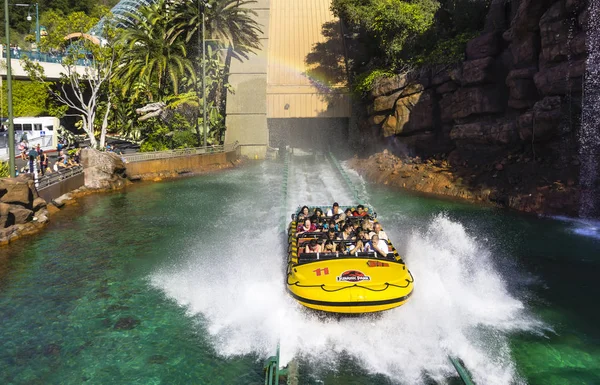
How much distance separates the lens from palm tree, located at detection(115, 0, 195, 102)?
37.9 meters

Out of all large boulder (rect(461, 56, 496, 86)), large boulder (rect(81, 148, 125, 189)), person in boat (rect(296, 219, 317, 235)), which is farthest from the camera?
large boulder (rect(81, 148, 125, 189))

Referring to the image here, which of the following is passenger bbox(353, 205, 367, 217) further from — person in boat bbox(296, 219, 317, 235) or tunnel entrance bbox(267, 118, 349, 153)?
tunnel entrance bbox(267, 118, 349, 153)

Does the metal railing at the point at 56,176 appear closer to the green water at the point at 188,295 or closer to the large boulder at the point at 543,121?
the green water at the point at 188,295

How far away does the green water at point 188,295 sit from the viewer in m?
10.2

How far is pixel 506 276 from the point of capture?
1534 cm

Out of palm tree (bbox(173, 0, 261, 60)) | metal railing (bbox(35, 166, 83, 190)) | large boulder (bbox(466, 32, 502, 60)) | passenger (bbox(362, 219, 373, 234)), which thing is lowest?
passenger (bbox(362, 219, 373, 234))

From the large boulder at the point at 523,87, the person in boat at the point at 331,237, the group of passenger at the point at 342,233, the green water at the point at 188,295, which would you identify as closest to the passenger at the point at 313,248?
the group of passenger at the point at 342,233

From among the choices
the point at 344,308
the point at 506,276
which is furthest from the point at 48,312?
the point at 506,276

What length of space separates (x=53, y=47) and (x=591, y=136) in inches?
1216

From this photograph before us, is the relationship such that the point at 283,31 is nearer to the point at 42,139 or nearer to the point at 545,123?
the point at 42,139

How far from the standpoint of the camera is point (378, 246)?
504 inches

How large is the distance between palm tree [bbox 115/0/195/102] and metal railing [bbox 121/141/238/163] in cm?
581

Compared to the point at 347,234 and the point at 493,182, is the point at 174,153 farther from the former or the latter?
the point at 347,234

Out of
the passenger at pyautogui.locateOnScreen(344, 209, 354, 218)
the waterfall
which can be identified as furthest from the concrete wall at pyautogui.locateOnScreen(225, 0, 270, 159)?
the passenger at pyautogui.locateOnScreen(344, 209, 354, 218)
